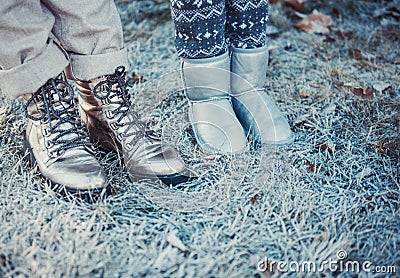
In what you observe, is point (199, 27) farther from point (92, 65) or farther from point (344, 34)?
point (344, 34)

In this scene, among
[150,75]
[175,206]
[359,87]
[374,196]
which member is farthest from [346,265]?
[150,75]

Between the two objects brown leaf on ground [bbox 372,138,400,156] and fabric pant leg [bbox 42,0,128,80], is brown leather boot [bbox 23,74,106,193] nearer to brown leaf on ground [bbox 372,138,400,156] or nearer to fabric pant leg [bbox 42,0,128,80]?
fabric pant leg [bbox 42,0,128,80]

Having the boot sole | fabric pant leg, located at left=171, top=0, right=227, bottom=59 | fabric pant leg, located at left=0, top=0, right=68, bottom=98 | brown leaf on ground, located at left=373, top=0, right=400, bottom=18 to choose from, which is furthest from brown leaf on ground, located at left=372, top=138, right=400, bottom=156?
brown leaf on ground, located at left=373, top=0, right=400, bottom=18

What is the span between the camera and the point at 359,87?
174 cm

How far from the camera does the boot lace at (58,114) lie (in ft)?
3.86

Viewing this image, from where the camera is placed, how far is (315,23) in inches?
88.5

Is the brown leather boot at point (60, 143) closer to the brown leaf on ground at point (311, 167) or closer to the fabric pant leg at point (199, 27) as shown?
the fabric pant leg at point (199, 27)

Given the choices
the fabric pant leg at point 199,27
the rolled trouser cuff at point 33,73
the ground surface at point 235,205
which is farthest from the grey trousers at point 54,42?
the ground surface at point 235,205

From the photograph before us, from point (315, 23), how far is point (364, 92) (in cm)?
66

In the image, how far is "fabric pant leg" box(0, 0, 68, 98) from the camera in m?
1.05

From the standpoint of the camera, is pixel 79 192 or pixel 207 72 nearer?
pixel 79 192

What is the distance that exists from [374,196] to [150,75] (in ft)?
3.13

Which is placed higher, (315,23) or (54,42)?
(54,42)

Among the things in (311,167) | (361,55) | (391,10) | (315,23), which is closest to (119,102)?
(311,167)
